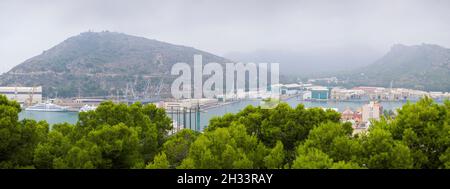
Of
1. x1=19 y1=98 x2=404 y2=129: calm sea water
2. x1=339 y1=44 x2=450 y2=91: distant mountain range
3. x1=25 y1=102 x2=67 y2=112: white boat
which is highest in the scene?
x1=339 y1=44 x2=450 y2=91: distant mountain range

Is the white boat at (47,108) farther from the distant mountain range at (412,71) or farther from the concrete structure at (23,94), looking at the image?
the distant mountain range at (412,71)

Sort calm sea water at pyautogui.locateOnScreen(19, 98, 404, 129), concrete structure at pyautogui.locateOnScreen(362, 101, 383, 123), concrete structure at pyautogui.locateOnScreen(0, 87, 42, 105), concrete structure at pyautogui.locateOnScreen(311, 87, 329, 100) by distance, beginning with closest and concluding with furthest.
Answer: concrete structure at pyautogui.locateOnScreen(362, 101, 383, 123), calm sea water at pyautogui.locateOnScreen(19, 98, 404, 129), concrete structure at pyautogui.locateOnScreen(0, 87, 42, 105), concrete structure at pyautogui.locateOnScreen(311, 87, 329, 100)

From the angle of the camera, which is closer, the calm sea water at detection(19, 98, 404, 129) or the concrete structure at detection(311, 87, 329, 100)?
the calm sea water at detection(19, 98, 404, 129)

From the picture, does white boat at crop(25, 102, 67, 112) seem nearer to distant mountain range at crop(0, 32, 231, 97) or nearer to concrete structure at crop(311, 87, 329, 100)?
distant mountain range at crop(0, 32, 231, 97)

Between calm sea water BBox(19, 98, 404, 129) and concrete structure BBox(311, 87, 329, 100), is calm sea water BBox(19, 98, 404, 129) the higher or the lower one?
the lower one

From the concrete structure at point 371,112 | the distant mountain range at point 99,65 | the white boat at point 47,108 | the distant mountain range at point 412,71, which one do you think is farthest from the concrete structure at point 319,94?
the white boat at point 47,108

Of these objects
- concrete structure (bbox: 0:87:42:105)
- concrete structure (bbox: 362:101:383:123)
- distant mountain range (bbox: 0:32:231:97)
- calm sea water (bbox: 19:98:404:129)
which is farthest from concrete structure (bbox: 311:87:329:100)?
concrete structure (bbox: 0:87:42:105)

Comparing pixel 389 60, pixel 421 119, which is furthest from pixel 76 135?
pixel 389 60

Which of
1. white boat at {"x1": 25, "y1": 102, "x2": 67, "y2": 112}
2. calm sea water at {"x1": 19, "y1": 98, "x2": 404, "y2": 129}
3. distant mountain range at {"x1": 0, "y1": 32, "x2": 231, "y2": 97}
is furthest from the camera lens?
distant mountain range at {"x1": 0, "y1": 32, "x2": 231, "y2": 97}
